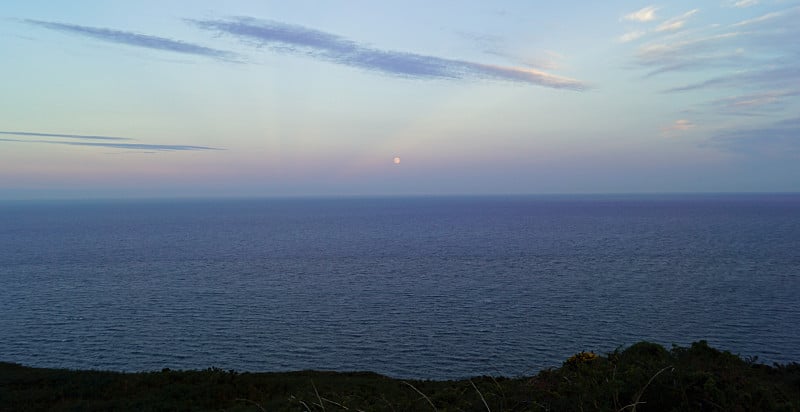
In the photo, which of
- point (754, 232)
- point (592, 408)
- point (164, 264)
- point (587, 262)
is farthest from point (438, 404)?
point (754, 232)

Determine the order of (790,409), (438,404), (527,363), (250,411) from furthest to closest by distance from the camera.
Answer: (527,363) → (250,411) → (438,404) → (790,409)

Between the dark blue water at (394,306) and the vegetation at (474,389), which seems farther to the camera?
the dark blue water at (394,306)

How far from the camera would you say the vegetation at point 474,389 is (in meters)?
12.9

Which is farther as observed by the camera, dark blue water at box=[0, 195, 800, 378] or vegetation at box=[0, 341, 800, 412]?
dark blue water at box=[0, 195, 800, 378]

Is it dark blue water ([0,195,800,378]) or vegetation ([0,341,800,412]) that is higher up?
vegetation ([0,341,800,412])

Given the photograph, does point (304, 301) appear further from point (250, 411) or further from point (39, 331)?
point (250, 411)

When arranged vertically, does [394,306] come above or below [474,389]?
below

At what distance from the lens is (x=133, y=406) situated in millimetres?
27797

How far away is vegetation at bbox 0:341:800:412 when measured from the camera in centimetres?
1290

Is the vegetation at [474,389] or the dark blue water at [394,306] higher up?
the vegetation at [474,389]

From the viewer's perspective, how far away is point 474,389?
69.7 ft

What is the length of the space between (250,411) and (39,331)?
54478mm

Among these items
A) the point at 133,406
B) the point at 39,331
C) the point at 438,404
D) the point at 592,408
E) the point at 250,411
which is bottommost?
the point at 39,331

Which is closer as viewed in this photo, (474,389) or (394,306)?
(474,389)
